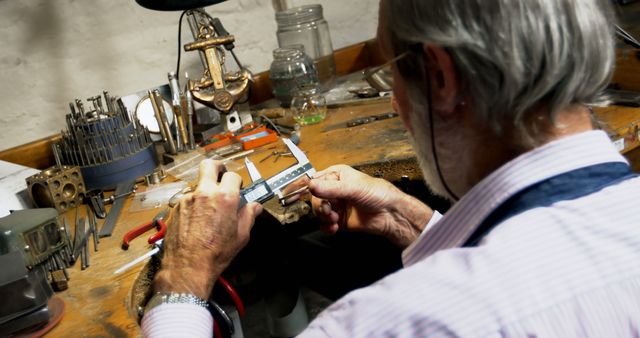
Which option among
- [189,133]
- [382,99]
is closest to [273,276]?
[189,133]

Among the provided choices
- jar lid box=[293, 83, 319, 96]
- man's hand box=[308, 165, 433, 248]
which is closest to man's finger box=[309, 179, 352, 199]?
man's hand box=[308, 165, 433, 248]

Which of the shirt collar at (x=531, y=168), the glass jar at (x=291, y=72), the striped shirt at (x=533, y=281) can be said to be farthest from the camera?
the glass jar at (x=291, y=72)

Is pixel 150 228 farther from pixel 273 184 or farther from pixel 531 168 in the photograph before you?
pixel 531 168

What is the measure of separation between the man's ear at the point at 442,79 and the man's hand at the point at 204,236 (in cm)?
49

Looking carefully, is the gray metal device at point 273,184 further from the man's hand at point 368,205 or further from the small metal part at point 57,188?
the small metal part at point 57,188

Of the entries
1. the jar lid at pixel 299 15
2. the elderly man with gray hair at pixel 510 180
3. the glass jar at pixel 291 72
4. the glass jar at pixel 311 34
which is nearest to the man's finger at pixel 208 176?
the elderly man with gray hair at pixel 510 180

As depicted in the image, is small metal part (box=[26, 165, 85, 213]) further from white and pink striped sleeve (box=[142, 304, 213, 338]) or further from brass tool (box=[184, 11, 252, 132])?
white and pink striped sleeve (box=[142, 304, 213, 338])

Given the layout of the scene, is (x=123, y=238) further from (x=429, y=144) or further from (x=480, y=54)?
(x=480, y=54)

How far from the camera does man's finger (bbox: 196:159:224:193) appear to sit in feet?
3.61

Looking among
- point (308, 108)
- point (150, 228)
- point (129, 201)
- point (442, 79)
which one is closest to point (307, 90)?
point (308, 108)

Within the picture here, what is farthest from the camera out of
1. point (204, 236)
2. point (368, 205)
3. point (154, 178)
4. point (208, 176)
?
point (154, 178)

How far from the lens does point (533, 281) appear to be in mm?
584

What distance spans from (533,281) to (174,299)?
23.7 inches

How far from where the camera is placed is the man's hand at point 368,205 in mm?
1210
